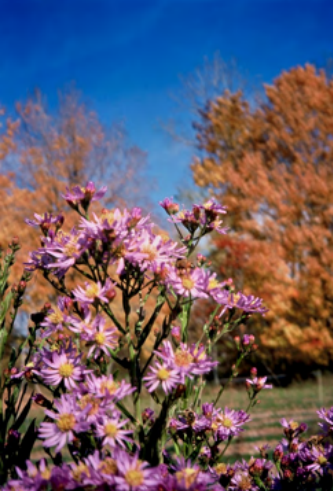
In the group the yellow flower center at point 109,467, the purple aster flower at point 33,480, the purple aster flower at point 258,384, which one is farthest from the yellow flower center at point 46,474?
the purple aster flower at point 258,384

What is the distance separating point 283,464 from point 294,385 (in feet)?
42.2

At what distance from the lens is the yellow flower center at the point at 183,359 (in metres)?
1.00

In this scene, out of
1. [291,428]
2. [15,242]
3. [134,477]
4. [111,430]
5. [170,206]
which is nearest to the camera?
[134,477]

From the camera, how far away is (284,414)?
25.5 ft

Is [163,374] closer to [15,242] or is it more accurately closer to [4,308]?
[4,308]

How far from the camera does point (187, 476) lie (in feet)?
2.84

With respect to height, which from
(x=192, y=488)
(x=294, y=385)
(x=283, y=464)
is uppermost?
(x=192, y=488)

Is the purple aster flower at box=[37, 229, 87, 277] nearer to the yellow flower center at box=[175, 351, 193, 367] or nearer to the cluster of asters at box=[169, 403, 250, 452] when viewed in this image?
the yellow flower center at box=[175, 351, 193, 367]

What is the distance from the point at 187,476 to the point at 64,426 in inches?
11.3

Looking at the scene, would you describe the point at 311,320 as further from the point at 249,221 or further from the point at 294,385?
the point at 294,385

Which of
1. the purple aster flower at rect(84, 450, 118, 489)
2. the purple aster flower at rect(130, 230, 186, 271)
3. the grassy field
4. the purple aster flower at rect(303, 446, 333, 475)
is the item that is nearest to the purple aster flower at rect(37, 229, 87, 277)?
the purple aster flower at rect(130, 230, 186, 271)

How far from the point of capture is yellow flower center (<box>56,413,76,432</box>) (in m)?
0.96

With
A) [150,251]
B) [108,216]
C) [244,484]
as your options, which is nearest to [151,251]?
[150,251]

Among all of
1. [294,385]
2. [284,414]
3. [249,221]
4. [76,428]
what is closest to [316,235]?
[249,221]
